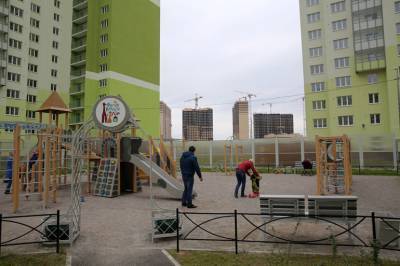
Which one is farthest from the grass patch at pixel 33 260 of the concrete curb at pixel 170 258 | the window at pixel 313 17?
the window at pixel 313 17

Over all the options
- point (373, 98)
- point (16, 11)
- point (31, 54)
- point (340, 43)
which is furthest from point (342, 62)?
point (16, 11)

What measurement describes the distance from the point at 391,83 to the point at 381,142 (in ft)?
30.3

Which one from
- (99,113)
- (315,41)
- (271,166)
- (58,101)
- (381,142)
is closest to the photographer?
(99,113)

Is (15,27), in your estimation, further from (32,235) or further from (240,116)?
(240,116)

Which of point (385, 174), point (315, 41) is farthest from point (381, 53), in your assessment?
point (385, 174)

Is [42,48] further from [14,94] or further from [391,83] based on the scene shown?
[391,83]

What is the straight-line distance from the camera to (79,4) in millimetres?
44406

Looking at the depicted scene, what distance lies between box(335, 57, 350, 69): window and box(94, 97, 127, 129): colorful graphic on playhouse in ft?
113

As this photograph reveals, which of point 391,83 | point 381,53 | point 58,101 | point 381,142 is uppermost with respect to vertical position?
point 381,53

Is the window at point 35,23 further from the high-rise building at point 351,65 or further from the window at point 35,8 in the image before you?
the high-rise building at point 351,65

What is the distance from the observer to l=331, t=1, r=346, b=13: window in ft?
118

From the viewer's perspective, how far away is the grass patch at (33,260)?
502 centimetres

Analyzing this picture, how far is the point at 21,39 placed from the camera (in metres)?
36.7

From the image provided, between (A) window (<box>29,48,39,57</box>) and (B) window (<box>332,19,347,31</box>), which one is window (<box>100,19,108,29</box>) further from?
(B) window (<box>332,19,347,31</box>)
